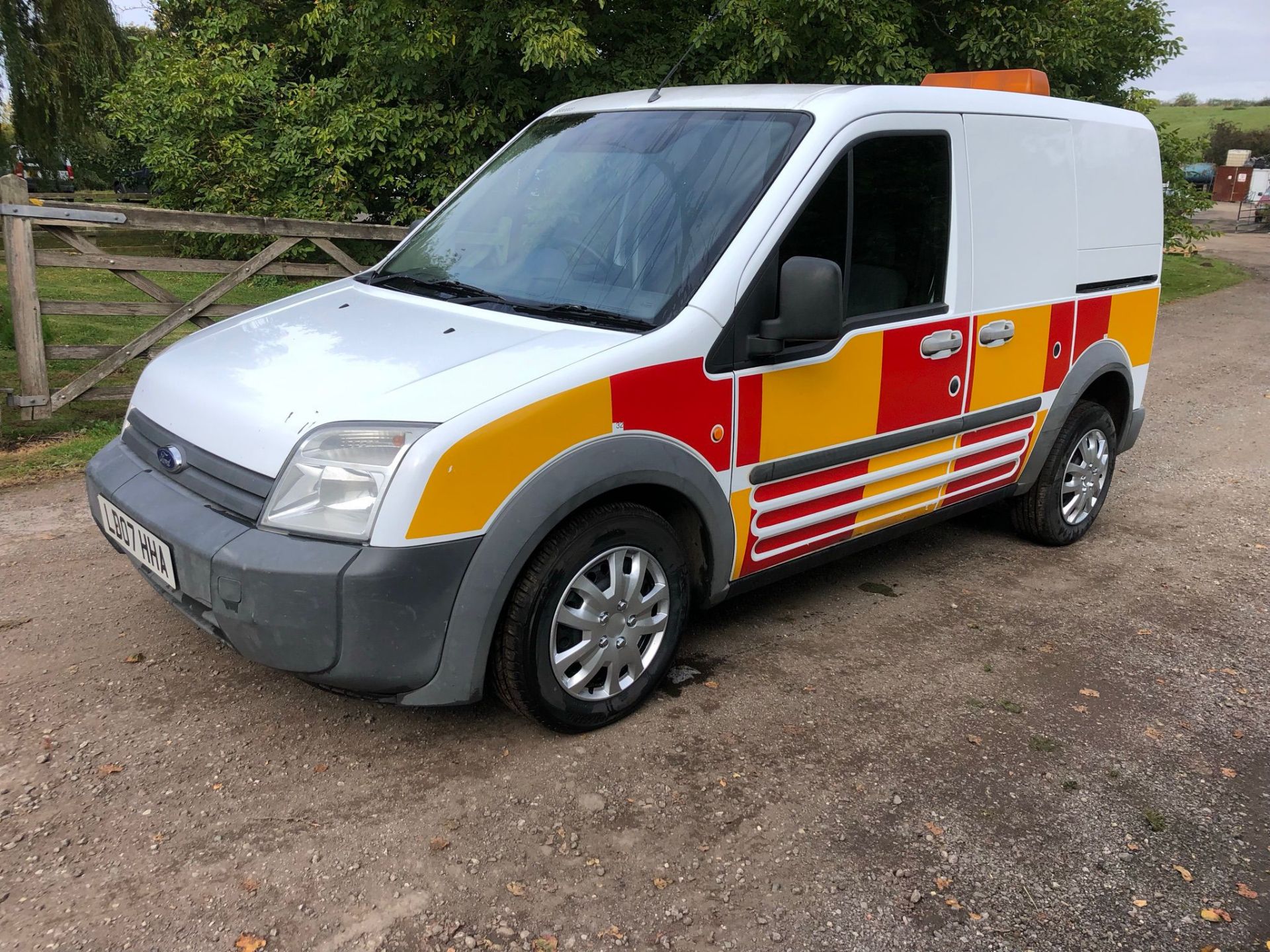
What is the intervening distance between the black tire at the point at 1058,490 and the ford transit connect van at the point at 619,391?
0.27 m

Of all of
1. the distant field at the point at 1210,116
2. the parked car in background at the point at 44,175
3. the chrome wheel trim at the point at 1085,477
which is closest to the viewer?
the chrome wheel trim at the point at 1085,477

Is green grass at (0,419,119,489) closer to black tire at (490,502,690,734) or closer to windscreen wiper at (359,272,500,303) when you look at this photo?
windscreen wiper at (359,272,500,303)

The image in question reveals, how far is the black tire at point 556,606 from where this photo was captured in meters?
2.82

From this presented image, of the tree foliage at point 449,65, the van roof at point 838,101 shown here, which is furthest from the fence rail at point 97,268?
the tree foliage at point 449,65

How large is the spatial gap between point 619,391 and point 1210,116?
81.6 m

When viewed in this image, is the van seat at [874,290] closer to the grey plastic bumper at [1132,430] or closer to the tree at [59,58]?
the grey plastic bumper at [1132,430]

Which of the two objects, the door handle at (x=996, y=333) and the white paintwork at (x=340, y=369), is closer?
the white paintwork at (x=340, y=369)

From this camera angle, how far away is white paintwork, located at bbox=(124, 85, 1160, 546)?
8.77 ft

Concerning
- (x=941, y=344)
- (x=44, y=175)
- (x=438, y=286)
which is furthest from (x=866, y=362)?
(x=44, y=175)

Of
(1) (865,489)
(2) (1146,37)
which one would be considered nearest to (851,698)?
(1) (865,489)

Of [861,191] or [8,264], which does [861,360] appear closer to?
[861,191]

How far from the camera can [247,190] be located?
12883 mm

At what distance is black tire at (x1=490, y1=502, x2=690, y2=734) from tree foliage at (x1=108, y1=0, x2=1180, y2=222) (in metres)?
7.06

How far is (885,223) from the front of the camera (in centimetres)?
359
